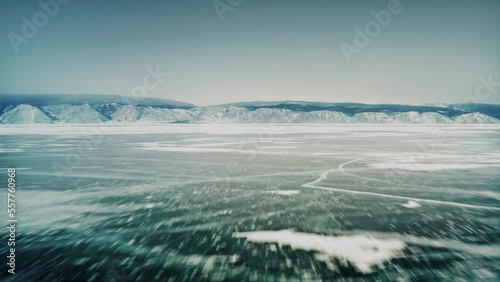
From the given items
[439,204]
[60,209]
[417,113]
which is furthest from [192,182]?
[417,113]

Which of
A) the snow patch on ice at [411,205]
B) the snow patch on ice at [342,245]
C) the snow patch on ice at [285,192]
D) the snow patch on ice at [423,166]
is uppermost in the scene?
the snow patch on ice at [342,245]

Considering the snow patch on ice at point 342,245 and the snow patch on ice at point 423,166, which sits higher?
the snow patch on ice at point 342,245

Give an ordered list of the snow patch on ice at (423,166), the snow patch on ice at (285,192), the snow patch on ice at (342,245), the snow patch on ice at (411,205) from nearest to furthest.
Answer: the snow patch on ice at (342,245), the snow patch on ice at (411,205), the snow patch on ice at (285,192), the snow patch on ice at (423,166)

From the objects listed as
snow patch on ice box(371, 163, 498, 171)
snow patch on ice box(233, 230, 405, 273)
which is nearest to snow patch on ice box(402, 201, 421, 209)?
snow patch on ice box(233, 230, 405, 273)

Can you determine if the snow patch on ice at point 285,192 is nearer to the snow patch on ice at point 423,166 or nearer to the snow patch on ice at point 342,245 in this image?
the snow patch on ice at point 342,245

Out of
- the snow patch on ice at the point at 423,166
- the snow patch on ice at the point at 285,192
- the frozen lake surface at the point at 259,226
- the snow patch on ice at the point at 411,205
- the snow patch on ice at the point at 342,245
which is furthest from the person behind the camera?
the snow patch on ice at the point at 423,166

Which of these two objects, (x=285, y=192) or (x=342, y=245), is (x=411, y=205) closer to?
(x=285, y=192)

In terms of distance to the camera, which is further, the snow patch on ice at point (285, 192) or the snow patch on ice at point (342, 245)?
the snow patch on ice at point (285, 192)

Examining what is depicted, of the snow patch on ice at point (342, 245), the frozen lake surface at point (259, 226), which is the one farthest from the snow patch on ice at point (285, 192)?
the snow patch on ice at point (342, 245)

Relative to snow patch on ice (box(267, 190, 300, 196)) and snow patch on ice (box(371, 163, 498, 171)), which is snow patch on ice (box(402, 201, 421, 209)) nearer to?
snow patch on ice (box(267, 190, 300, 196))
